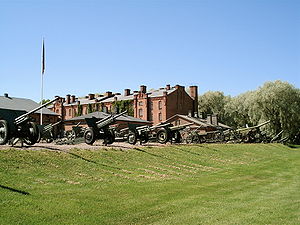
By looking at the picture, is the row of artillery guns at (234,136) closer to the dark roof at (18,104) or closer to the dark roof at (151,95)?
the dark roof at (151,95)

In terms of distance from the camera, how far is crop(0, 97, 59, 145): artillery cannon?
1343 centimetres

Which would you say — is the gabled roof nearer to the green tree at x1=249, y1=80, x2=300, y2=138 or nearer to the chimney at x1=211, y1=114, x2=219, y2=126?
the chimney at x1=211, y1=114, x2=219, y2=126

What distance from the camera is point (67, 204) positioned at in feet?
25.8

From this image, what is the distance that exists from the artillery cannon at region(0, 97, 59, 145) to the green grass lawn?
4.22 ft

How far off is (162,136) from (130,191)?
1505 centimetres

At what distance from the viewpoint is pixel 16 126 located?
13.8 metres

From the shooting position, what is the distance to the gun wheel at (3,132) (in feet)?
43.6

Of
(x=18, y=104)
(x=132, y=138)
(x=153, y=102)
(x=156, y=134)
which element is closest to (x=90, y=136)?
(x=132, y=138)

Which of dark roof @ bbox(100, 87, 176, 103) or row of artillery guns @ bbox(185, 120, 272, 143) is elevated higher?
dark roof @ bbox(100, 87, 176, 103)

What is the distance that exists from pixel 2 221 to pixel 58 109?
63367 mm

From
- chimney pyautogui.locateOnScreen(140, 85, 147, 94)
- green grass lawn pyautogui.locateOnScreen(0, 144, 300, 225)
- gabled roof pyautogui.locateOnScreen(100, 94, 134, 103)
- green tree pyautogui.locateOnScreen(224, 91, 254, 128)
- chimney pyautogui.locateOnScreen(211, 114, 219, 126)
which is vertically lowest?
green grass lawn pyautogui.locateOnScreen(0, 144, 300, 225)

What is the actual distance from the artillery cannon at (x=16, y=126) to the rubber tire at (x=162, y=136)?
38.5ft

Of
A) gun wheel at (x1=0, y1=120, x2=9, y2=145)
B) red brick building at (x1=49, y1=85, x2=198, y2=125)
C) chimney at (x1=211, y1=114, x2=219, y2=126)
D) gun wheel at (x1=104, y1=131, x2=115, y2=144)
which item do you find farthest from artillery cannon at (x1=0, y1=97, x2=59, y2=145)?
red brick building at (x1=49, y1=85, x2=198, y2=125)

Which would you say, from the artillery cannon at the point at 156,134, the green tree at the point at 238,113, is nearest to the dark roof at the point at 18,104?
the artillery cannon at the point at 156,134
